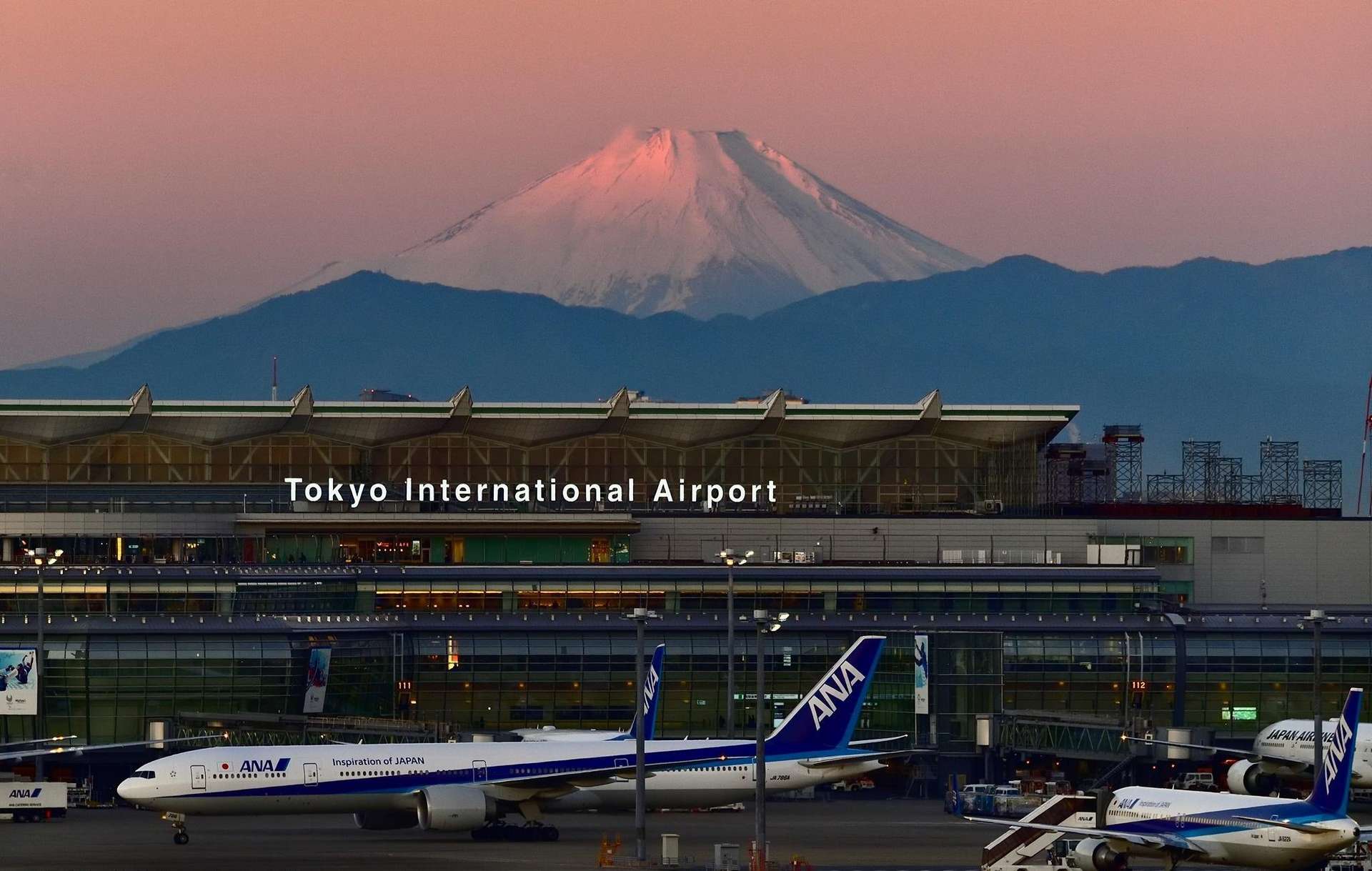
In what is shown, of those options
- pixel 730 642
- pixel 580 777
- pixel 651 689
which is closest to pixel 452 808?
pixel 580 777

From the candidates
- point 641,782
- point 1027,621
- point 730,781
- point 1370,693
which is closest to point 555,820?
point 730,781

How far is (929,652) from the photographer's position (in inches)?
6535

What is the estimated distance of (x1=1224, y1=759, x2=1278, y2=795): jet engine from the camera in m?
134

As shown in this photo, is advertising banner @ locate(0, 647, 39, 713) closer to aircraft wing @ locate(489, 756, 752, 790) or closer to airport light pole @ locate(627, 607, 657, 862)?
aircraft wing @ locate(489, 756, 752, 790)

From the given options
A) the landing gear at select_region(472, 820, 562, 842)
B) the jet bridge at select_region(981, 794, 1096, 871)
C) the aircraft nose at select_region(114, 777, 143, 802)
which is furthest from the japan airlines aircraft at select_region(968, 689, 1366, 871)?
the aircraft nose at select_region(114, 777, 143, 802)

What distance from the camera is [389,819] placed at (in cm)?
11456

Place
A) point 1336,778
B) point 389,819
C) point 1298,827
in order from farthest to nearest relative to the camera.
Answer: point 389,819
point 1336,778
point 1298,827

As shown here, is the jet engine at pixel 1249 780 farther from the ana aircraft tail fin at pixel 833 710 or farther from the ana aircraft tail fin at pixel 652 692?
the ana aircraft tail fin at pixel 652 692

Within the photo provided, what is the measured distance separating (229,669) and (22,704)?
1462 centimetres

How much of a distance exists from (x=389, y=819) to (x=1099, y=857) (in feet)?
122

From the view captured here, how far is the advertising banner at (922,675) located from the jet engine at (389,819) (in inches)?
2277

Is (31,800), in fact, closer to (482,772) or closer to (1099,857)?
(482,772)

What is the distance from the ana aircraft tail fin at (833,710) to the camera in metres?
116

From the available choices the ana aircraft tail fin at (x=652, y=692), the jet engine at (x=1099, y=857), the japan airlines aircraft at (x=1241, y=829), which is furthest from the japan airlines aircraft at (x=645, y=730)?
the japan airlines aircraft at (x=1241, y=829)
